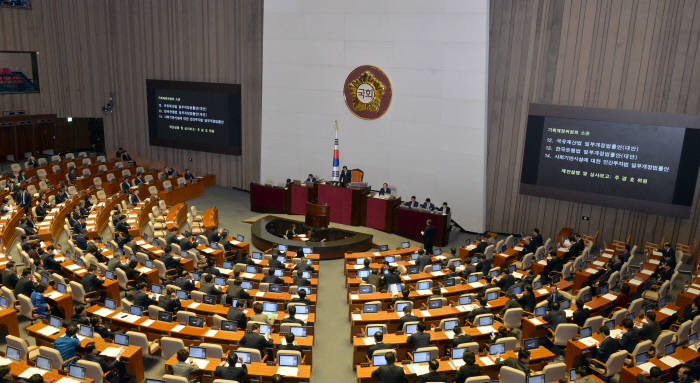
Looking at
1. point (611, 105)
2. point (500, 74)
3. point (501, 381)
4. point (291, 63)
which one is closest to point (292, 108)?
point (291, 63)

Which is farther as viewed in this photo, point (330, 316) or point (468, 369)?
point (330, 316)

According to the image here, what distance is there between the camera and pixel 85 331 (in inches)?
380

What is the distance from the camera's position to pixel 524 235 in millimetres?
19422

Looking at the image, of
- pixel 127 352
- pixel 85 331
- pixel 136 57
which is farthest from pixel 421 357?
pixel 136 57

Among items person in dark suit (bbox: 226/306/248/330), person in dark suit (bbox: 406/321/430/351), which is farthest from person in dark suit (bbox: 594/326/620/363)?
person in dark suit (bbox: 226/306/248/330)

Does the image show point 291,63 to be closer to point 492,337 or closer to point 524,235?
point 524,235

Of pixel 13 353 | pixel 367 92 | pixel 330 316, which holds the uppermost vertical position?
pixel 367 92

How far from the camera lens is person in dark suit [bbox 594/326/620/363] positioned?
32.2ft

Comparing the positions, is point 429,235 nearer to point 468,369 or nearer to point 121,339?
point 468,369

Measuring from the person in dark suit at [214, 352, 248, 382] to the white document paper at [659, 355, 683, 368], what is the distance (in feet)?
23.6

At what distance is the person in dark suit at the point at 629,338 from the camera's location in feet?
32.9

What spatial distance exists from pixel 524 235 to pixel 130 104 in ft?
63.0

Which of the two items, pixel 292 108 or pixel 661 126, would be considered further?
pixel 292 108

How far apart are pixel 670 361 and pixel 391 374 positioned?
198 inches
